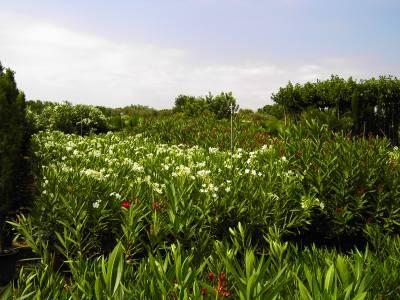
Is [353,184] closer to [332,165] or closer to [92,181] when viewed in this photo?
[332,165]

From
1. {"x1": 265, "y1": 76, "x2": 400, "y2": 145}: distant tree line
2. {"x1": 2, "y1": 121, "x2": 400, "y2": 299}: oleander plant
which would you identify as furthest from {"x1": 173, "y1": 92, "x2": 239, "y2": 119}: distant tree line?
{"x1": 2, "y1": 121, "x2": 400, "y2": 299}: oleander plant

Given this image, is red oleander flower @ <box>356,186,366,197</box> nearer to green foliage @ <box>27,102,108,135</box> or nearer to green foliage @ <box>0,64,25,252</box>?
green foliage @ <box>0,64,25,252</box>

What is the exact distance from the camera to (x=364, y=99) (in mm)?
30031

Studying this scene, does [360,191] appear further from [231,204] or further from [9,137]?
[9,137]

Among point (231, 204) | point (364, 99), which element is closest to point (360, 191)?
→ point (231, 204)

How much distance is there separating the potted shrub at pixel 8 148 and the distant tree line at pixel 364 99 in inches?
948

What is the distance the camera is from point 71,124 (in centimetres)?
2620

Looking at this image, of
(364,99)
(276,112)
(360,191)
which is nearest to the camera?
(360,191)

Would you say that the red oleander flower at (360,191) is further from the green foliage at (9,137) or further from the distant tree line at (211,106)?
the distant tree line at (211,106)

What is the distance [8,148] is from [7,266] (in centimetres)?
165

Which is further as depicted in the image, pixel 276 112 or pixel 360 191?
pixel 276 112

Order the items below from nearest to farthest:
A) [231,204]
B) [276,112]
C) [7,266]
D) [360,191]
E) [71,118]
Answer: [231,204] → [7,266] → [360,191] → [71,118] → [276,112]

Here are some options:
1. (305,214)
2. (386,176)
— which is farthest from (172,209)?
(386,176)

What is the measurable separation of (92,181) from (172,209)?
182 cm
